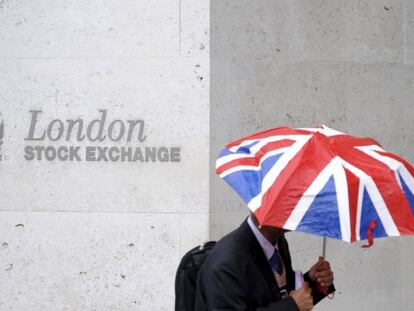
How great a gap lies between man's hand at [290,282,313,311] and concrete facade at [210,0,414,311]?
247 cm

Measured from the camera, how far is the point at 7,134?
5.18 m

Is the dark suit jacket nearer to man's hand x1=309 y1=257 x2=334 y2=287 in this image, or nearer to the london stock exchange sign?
man's hand x1=309 y1=257 x2=334 y2=287

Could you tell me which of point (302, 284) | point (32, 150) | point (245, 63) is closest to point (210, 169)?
point (245, 63)

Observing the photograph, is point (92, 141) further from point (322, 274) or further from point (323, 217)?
point (323, 217)

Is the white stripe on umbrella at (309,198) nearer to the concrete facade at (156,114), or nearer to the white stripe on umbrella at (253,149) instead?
the white stripe on umbrella at (253,149)

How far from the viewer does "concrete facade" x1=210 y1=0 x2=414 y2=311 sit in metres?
5.05

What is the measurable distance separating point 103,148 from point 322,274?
2.75 m

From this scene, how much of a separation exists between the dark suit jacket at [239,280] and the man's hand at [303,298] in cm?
4

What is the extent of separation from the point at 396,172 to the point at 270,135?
0.55 m

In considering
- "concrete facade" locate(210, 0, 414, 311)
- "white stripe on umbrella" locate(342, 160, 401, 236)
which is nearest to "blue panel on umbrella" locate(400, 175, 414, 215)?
"white stripe on umbrella" locate(342, 160, 401, 236)

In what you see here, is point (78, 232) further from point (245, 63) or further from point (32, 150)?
point (245, 63)

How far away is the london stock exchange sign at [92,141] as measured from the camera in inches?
199

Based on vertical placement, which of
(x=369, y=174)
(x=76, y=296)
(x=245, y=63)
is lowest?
(x=76, y=296)

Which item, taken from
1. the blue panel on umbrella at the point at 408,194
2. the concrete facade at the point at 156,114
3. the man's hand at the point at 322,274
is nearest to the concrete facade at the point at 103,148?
the concrete facade at the point at 156,114
